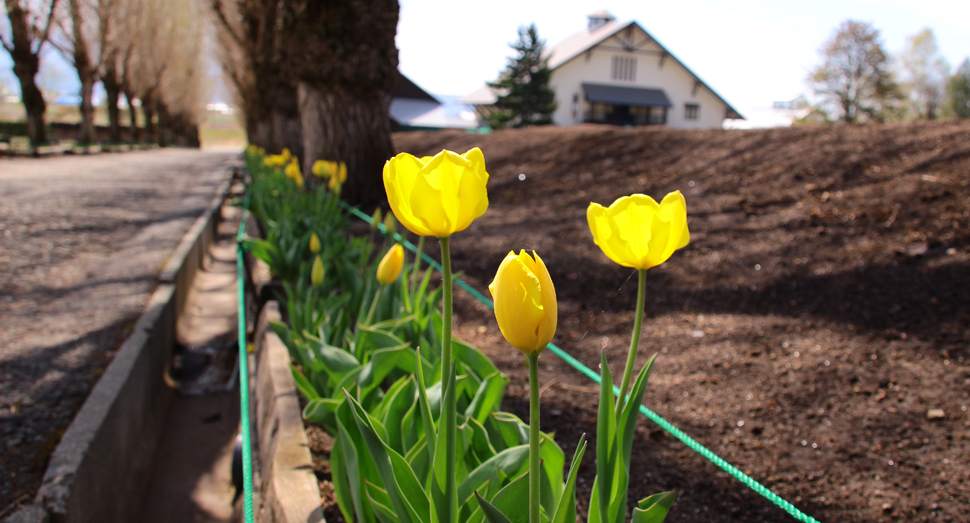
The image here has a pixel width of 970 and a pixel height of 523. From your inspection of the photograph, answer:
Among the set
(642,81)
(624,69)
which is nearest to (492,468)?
A: (624,69)

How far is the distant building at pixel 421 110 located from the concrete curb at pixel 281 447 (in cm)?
3101

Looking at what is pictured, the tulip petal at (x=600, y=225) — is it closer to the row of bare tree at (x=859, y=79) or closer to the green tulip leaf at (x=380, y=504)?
the green tulip leaf at (x=380, y=504)

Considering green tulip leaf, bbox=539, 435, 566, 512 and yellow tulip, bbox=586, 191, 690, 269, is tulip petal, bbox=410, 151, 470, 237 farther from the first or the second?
green tulip leaf, bbox=539, 435, 566, 512

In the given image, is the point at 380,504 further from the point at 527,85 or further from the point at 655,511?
the point at 527,85

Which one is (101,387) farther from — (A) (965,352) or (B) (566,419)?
(A) (965,352)

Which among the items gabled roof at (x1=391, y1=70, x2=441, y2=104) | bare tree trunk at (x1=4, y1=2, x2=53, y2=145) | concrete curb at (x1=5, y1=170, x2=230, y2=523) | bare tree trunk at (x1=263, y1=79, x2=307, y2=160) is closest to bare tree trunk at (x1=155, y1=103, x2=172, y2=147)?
gabled roof at (x1=391, y1=70, x2=441, y2=104)

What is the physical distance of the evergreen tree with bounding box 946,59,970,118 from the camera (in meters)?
28.2

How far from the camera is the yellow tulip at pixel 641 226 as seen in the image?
79 cm

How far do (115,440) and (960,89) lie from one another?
37093 millimetres

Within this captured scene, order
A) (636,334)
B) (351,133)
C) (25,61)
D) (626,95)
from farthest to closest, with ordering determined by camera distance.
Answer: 1. (626,95)
2. (25,61)
3. (351,133)
4. (636,334)

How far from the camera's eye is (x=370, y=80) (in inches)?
190

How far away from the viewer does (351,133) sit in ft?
16.4

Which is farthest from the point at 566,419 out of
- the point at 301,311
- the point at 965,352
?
the point at 965,352

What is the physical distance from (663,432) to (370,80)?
3.97 m
